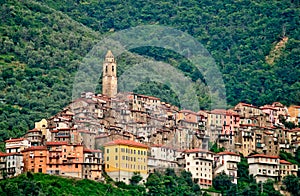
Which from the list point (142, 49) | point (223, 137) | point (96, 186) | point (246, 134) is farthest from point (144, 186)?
point (142, 49)

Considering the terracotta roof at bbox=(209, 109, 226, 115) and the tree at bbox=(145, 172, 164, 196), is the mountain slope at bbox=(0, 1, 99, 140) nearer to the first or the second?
the tree at bbox=(145, 172, 164, 196)

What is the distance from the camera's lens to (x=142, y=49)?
145 meters

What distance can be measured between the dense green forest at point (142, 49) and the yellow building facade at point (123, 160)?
10.5 m

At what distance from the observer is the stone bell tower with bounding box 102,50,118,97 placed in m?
113

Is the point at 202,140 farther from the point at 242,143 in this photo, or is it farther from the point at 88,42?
the point at 88,42

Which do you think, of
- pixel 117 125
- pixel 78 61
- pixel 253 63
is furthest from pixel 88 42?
pixel 117 125

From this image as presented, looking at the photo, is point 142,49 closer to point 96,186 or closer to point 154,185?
point 154,185

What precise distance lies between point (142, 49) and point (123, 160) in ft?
A: 169

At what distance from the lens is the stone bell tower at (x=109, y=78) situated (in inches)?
4461

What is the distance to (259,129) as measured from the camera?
354 feet

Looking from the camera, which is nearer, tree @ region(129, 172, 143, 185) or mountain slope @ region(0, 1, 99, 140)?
tree @ region(129, 172, 143, 185)

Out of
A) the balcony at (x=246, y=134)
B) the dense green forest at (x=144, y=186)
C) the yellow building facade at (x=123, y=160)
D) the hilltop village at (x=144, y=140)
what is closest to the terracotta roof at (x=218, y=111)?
the hilltop village at (x=144, y=140)

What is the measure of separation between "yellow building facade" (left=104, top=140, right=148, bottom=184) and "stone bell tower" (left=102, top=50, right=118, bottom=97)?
1751cm

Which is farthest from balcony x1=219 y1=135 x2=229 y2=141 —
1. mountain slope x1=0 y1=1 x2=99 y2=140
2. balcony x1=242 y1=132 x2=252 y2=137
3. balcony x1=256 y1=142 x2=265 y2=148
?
mountain slope x1=0 y1=1 x2=99 y2=140
